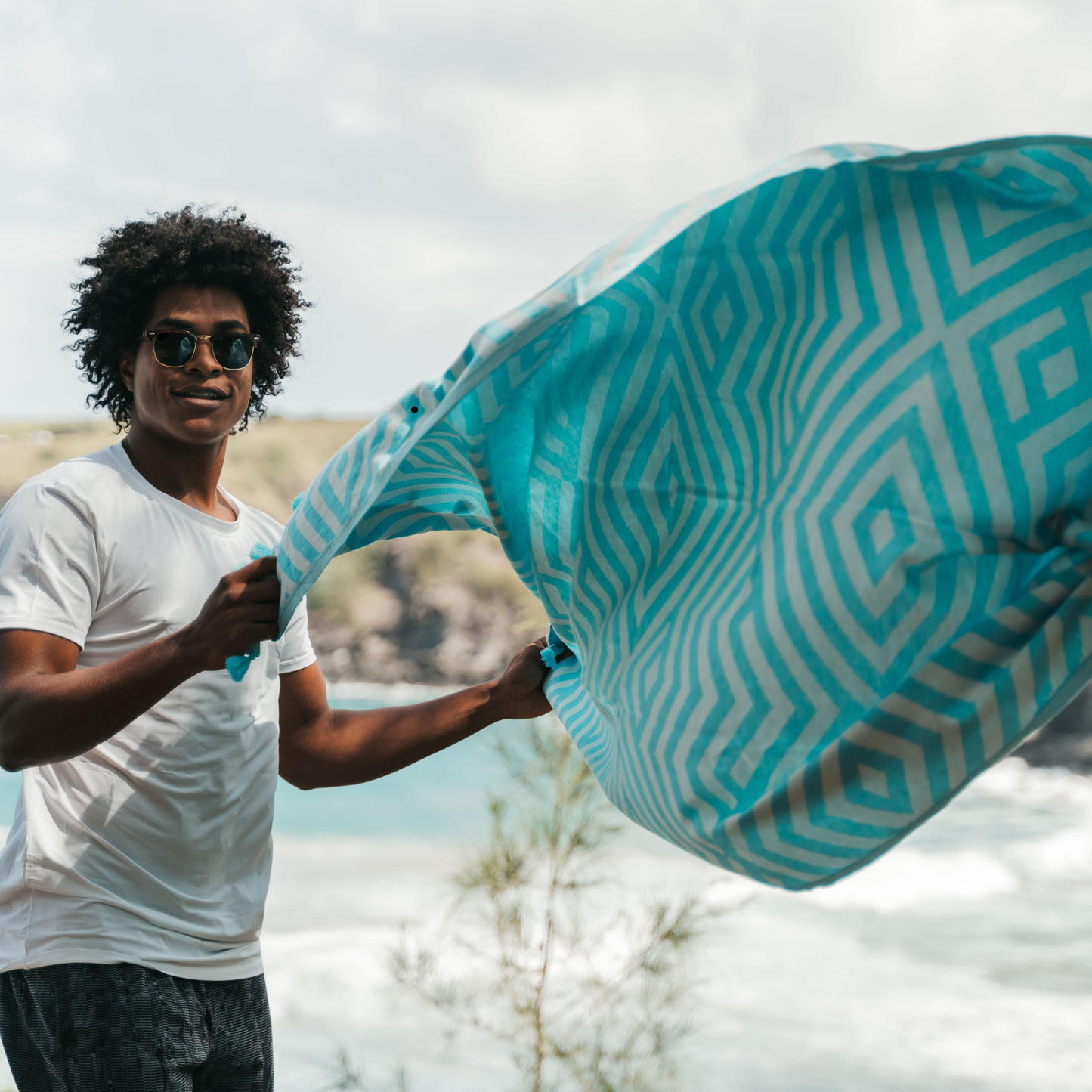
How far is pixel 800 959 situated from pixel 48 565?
30.0 feet

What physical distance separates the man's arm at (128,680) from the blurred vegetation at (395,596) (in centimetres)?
2909

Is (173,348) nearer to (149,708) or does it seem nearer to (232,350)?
(232,350)

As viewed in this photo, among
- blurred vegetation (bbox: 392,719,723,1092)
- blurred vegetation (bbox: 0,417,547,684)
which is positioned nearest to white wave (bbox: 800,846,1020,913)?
blurred vegetation (bbox: 392,719,723,1092)

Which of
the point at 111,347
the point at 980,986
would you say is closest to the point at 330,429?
the point at 980,986

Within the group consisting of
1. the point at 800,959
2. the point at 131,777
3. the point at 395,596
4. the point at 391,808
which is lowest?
the point at 800,959

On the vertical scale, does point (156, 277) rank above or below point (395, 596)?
below

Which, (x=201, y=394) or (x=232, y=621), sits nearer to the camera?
(x=232, y=621)

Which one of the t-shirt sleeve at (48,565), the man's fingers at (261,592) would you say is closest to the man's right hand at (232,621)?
the man's fingers at (261,592)

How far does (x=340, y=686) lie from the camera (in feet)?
103

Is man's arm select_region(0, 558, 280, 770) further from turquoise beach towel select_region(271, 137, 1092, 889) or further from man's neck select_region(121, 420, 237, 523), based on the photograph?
man's neck select_region(121, 420, 237, 523)

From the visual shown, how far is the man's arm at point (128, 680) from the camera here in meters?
1.14

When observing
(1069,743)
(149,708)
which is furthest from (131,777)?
(1069,743)

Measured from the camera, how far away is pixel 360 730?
1677 mm

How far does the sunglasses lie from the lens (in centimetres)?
143
